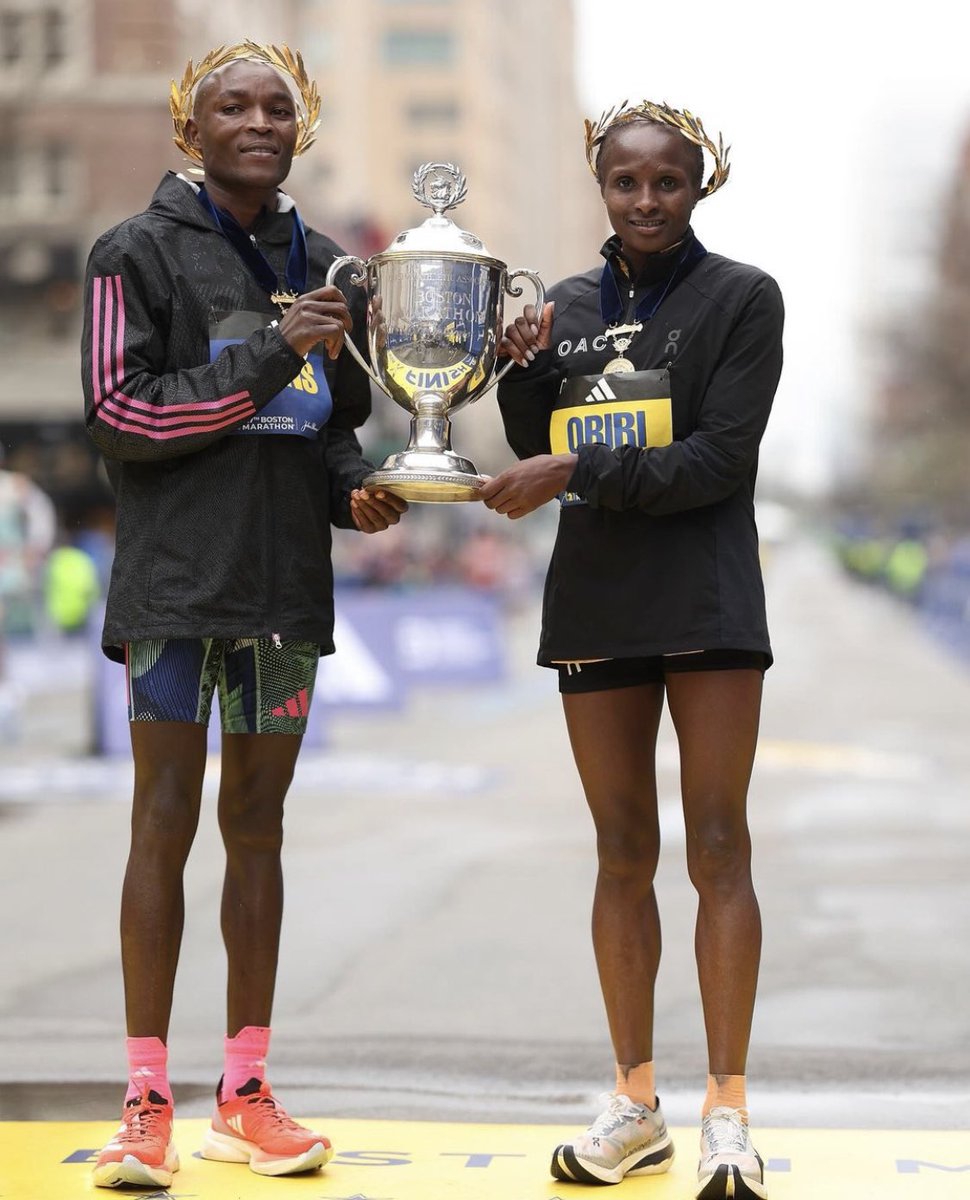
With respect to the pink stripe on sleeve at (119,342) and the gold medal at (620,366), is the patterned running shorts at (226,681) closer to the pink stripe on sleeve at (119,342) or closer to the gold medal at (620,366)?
the pink stripe on sleeve at (119,342)

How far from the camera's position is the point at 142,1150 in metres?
3.82

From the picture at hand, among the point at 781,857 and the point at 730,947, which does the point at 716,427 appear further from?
the point at 781,857

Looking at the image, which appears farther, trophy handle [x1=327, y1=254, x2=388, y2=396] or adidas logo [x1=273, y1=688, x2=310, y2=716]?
adidas logo [x1=273, y1=688, x2=310, y2=716]

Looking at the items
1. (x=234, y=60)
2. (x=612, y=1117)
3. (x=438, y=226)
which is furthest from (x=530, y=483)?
(x=612, y=1117)

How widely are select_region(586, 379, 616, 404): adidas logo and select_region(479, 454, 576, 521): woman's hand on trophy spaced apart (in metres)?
0.20

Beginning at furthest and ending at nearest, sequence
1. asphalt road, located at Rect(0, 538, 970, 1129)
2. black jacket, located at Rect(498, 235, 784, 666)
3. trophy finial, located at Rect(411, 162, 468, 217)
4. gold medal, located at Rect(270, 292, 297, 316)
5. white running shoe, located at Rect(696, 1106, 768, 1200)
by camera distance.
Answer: asphalt road, located at Rect(0, 538, 970, 1129)
trophy finial, located at Rect(411, 162, 468, 217)
gold medal, located at Rect(270, 292, 297, 316)
black jacket, located at Rect(498, 235, 784, 666)
white running shoe, located at Rect(696, 1106, 768, 1200)

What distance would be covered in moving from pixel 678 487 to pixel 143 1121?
1.69 metres

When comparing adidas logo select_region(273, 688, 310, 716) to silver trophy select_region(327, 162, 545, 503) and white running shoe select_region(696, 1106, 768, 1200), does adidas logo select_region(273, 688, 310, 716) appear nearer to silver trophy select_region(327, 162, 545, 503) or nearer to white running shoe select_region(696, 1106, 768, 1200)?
silver trophy select_region(327, 162, 545, 503)

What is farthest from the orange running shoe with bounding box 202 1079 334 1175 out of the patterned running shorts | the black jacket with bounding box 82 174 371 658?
the black jacket with bounding box 82 174 371 658

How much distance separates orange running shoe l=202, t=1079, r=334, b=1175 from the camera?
398 centimetres

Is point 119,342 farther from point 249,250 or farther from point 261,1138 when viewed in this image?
point 261,1138

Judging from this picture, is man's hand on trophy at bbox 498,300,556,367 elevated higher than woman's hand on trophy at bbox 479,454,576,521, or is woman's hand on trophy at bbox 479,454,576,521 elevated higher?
man's hand on trophy at bbox 498,300,556,367


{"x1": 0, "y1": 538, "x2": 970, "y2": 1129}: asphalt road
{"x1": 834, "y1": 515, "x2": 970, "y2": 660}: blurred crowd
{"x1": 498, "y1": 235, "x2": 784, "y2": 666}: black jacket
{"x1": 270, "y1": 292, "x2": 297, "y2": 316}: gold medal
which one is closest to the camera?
{"x1": 498, "y1": 235, "x2": 784, "y2": 666}: black jacket

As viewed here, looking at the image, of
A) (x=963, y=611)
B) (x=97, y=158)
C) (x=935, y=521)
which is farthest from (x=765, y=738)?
(x=935, y=521)
